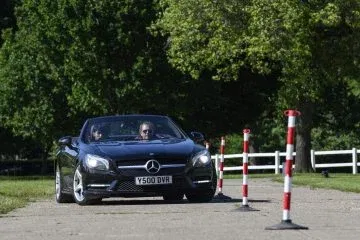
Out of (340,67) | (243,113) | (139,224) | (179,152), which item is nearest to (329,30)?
(340,67)

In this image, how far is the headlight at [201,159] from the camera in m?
18.5

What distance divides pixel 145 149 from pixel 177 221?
15.1 feet

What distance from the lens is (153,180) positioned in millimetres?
18266

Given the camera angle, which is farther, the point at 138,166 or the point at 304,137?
the point at 304,137

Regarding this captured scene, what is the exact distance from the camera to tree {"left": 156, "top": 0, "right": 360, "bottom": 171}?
4816cm

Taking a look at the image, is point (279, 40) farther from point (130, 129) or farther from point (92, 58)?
point (130, 129)

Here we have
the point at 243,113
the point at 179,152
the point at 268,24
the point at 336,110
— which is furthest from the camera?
the point at 336,110

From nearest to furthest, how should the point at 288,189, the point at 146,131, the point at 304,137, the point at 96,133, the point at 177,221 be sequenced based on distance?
the point at 288,189 → the point at 177,221 → the point at 146,131 → the point at 96,133 → the point at 304,137

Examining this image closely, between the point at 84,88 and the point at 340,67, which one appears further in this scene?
the point at 84,88

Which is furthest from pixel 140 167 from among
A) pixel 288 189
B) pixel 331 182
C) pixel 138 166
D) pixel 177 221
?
pixel 331 182

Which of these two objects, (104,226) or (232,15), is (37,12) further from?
(104,226)

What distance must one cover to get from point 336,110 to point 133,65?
814 inches

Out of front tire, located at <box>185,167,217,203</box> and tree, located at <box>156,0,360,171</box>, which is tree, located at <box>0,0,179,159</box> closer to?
tree, located at <box>156,0,360,171</box>

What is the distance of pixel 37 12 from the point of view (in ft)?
187
